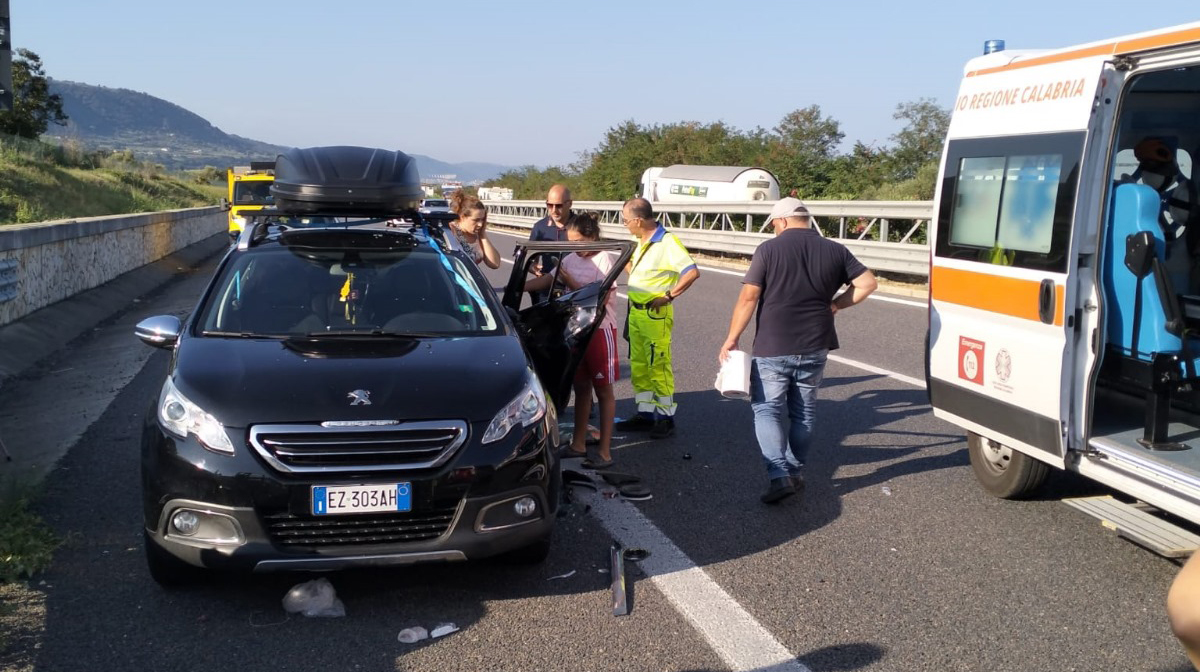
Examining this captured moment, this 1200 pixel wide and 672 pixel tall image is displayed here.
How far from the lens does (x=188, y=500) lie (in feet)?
14.7

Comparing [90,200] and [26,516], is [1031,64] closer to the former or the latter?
[26,516]

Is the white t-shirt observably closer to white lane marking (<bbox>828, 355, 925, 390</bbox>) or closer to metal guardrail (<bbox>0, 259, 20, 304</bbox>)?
white lane marking (<bbox>828, 355, 925, 390</bbox>)

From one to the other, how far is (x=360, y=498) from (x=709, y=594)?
5.12 ft

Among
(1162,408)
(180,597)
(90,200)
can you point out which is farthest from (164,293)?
(1162,408)

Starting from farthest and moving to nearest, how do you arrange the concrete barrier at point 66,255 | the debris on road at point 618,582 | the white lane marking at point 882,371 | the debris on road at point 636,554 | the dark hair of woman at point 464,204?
1. the concrete barrier at point 66,255
2. the white lane marking at point 882,371
3. the dark hair of woman at point 464,204
4. the debris on road at point 636,554
5. the debris on road at point 618,582

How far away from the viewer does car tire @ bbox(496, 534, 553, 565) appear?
501cm

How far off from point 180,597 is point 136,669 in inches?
28.9

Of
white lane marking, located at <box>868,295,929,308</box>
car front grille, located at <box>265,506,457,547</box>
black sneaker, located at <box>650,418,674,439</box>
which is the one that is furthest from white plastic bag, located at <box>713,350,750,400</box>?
white lane marking, located at <box>868,295,929,308</box>

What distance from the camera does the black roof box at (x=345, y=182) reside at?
7172 mm

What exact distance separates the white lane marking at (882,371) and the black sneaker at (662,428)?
2.77 metres

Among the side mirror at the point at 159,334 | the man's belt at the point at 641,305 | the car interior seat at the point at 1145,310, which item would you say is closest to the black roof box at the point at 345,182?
the side mirror at the point at 159,334

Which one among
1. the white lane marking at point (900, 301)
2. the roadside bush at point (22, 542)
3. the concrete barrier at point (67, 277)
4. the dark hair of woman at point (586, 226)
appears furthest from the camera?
the white lane marking at point (900, 301)

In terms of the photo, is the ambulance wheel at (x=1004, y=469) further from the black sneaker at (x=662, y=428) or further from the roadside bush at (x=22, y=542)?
the roadside bush at (x=22, y=542)

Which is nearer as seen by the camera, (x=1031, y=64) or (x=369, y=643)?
(x=369, y=643)
